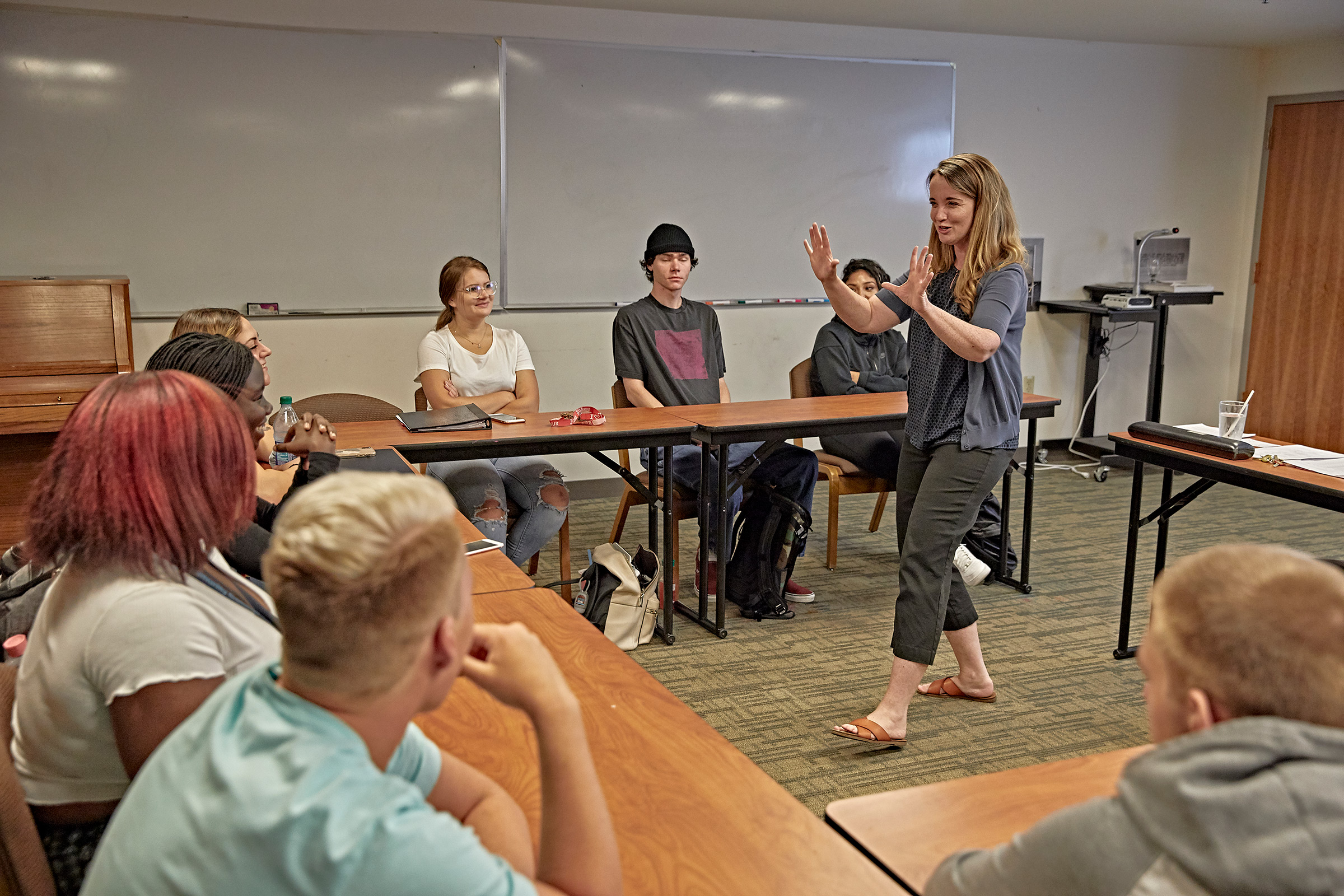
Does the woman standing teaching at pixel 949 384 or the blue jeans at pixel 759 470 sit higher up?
the woman standing teaching at pixel 949 384

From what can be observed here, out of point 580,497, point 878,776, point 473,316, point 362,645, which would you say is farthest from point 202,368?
point 580,497

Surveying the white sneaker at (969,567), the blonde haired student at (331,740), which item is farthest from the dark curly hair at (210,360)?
the white sneaker at (969,567)

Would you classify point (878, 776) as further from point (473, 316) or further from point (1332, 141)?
point (1332, 141)

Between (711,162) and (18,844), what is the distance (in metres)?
4.79

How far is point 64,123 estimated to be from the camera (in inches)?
171

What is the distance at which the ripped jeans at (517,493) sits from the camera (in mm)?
3508

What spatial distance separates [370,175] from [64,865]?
408 cm

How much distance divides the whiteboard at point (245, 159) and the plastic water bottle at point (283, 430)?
1.86 meters

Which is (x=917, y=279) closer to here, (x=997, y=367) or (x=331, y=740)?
(x=997, y=367)

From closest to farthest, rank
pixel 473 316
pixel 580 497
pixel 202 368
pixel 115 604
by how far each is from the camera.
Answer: pixel 115 604 < pixel 202 368 < pixel 473 316 < pixel 580 497

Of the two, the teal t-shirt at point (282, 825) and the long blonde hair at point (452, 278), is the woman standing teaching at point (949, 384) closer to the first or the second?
the long blonde hair at point (452, 278)

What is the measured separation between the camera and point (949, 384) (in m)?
2.60

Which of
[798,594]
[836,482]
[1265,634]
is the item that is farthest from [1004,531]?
[1265,634]

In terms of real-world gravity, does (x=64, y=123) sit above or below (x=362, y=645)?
above
